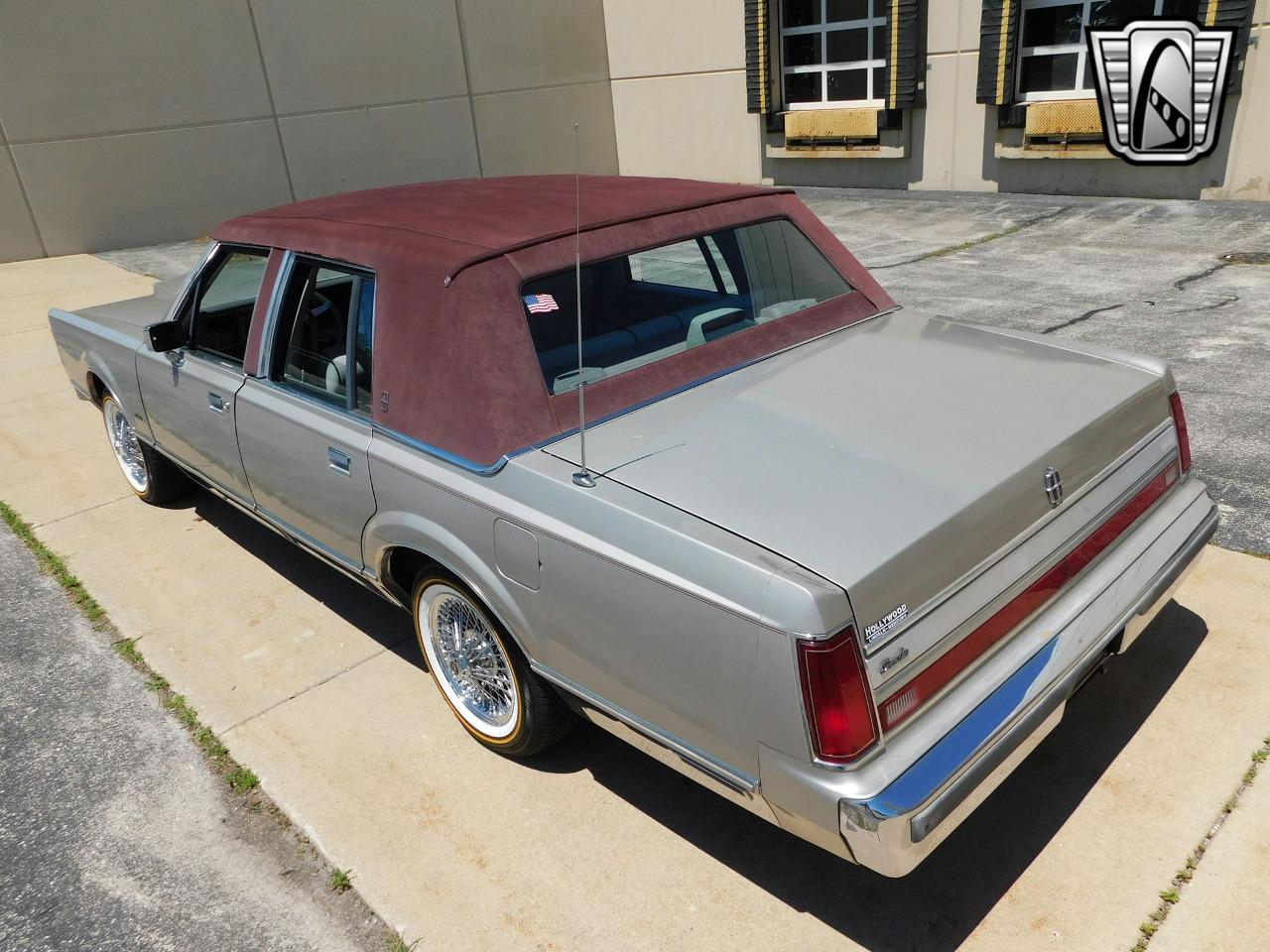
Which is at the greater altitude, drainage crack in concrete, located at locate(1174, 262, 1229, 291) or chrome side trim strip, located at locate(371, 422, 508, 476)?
chrome side trim strip, located at locate(371, 422, 508, 476)

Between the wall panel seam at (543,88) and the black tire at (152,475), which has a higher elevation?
the wall panel seam at (543,88)

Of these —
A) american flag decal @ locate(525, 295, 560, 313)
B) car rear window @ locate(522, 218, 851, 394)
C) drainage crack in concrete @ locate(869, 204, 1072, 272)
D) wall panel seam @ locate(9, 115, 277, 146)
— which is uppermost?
wall panel seam @ locate(9, 115, 277, 146)

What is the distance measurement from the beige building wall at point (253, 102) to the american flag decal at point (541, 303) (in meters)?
12.4

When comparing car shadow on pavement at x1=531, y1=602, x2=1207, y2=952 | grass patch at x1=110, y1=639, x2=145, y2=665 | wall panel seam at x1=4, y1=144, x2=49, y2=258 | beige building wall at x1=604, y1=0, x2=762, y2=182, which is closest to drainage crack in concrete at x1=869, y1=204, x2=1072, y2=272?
beige building wall at x1=604, y1=0, x2=762, y2=182

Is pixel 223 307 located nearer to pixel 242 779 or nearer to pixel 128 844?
pixel 242 779

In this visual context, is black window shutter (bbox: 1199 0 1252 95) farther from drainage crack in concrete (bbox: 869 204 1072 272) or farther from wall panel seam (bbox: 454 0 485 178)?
wall panel seam (bbox: 454 0 485 178)

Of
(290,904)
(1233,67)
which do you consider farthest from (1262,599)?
(1233,67)

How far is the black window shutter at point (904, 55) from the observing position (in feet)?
41.7

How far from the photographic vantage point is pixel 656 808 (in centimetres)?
312

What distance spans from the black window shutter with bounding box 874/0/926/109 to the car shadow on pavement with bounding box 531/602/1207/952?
11234 millimetres

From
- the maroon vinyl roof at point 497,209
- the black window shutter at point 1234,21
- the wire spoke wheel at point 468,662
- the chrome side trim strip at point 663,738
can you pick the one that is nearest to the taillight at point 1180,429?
the maroon vinyl roof at point 497,209

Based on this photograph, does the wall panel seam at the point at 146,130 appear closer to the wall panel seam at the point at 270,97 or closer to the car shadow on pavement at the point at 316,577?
the wall panel seam at the point at 270,97

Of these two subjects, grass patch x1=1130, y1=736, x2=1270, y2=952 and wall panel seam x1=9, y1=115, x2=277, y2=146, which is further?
wall panel seam x1=9, y1=115, x2=277, y2=146

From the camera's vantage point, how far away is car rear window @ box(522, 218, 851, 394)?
10.3 feet
